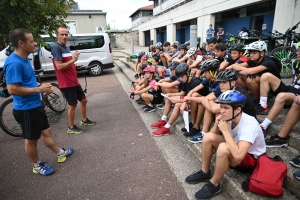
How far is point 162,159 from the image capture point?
3041 mm

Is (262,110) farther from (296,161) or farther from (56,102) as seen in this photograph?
(56,102)

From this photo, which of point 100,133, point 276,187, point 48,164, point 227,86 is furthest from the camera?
point 100,133

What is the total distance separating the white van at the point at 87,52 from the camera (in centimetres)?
874

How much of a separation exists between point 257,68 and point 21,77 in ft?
11.7

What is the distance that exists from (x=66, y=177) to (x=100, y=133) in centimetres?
135

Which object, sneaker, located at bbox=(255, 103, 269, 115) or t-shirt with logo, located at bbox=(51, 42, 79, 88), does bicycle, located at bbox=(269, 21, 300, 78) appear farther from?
t-shirt with logo, located at bbox=(51, 42, 79, 88)

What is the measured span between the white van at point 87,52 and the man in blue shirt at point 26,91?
6.82 m

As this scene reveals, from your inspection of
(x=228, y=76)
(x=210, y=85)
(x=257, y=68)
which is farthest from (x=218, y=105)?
(x=257, y=68)

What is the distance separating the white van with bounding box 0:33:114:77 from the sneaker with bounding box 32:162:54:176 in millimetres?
6922

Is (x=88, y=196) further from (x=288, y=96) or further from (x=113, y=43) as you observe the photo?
(x=113, y=43)

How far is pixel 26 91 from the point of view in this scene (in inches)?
94.6

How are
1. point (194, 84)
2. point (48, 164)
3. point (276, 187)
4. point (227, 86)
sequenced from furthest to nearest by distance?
1. point (194, 84)
2. point (48, 164)
3. point (227, 86)
4. point (276, 187)

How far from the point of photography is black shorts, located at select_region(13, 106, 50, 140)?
2545 mm

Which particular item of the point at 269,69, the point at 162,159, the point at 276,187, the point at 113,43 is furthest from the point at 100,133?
the point at 113,43
